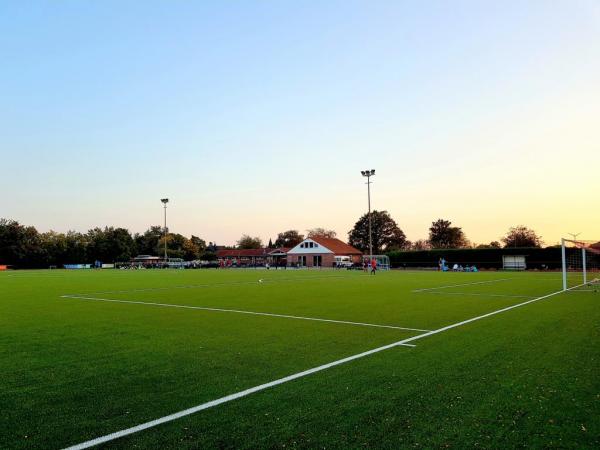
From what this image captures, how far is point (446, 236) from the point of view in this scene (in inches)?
4579

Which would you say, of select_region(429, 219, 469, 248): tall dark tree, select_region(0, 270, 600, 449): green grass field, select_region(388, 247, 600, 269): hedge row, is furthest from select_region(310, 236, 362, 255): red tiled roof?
select_region(0, 270, 600, 449): green grass field

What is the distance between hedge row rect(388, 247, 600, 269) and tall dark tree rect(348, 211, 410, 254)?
48.6 meters

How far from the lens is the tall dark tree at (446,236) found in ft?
380

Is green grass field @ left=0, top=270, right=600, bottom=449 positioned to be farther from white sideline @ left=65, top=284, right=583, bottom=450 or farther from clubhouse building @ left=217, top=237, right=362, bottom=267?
clubhouse building @ left=217, top=237, right=362, bottom=267

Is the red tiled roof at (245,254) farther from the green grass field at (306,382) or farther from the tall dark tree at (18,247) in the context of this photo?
the green grass field at (306,382)

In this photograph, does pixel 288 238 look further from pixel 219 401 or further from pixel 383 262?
pixel 219 401

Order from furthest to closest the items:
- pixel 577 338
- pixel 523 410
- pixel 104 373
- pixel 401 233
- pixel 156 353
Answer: pixel 401 233 < pixel 577 338 < pixel 156 353 < pixel 104 373 < pixel 523 410

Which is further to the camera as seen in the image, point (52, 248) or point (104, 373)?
point (52, 248)

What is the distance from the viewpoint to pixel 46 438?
402cm

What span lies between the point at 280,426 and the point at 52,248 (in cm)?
9866

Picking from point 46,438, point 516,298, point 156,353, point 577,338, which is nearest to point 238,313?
point 156,353

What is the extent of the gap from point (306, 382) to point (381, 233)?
11553 cm

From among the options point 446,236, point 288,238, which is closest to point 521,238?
point 446,236

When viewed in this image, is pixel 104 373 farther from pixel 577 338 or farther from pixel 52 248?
pixel 52 248
